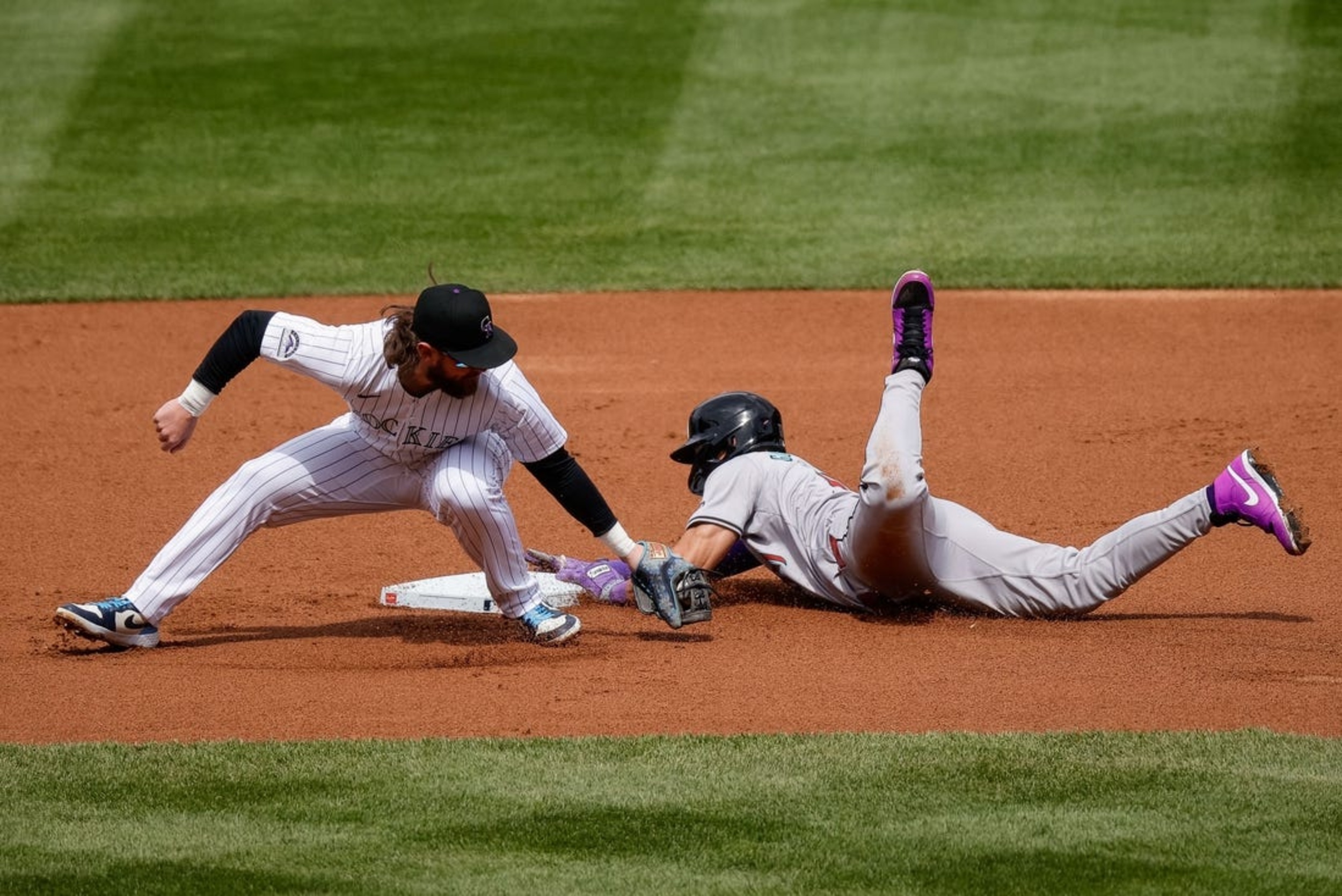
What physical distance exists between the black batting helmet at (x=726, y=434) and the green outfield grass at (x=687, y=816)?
1700 millimetres

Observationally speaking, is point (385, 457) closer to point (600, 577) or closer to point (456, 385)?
point (456, 385)

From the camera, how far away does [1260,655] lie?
19.2 ft

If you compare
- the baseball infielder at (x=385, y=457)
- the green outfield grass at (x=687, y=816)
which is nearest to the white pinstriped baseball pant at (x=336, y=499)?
the baseball infielder at (x=385, y=457)

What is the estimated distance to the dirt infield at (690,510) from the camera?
5551mm

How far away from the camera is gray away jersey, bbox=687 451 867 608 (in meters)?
6.40

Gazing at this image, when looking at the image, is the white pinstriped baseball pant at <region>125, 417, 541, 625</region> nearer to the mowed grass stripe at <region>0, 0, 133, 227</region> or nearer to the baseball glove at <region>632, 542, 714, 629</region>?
the baseball glove at <region>632, 542, 714, 629</region>

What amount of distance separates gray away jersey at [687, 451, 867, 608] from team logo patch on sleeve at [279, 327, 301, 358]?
1564 millimetres

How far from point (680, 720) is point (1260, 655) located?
A: 6.34ft

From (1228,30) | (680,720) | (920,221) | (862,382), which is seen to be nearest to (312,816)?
(680,720)

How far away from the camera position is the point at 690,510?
7922 millimetres

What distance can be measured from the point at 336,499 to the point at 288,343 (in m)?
0.62

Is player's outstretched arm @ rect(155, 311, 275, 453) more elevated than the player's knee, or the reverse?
player's outstretched arm @ rect(155, 311, 275, 453)

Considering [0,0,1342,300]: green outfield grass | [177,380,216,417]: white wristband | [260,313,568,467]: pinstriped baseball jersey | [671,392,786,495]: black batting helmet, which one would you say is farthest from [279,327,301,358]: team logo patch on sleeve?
[0,0,1342,300]: green outfield grass

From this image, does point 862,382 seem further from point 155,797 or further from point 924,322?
point 155,797
